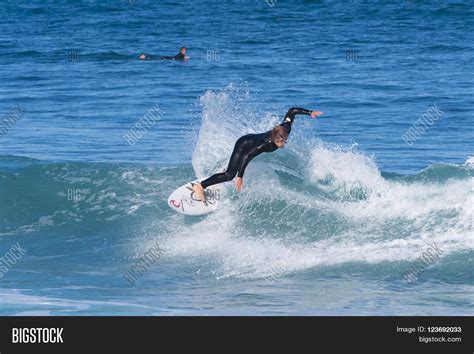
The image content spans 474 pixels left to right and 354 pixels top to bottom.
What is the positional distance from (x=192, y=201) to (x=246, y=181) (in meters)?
1.42

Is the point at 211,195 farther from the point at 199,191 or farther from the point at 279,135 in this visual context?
the point at 279,135

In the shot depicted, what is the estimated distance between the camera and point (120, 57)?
35906 mm

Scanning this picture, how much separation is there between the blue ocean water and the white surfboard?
0.25m

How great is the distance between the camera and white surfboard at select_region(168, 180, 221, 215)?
56.4 feet

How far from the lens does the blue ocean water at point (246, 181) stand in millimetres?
14297

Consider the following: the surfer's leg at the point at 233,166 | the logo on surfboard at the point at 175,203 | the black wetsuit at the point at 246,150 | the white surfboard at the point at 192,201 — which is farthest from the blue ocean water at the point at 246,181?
the black wetsuit at the point at 246,150

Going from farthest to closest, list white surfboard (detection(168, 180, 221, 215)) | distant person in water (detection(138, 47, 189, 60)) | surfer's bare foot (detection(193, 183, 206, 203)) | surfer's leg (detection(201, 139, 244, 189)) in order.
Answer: distant person in water (detection(138, 47, 189, 60)), white surfboard (detection(168, 180, 221, 215)), surfer's bare foot (detection(193, 183, 206, 203)), surfer's leg (detection(201, 139, 244, 189))

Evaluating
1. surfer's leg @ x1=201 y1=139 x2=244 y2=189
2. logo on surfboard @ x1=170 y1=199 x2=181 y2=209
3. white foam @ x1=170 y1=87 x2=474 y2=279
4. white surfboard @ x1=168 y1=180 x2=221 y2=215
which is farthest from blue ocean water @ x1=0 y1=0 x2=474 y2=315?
surfer's leg @ x1=201 y1=139 x2=244 y2=189

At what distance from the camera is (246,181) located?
59.4 ft

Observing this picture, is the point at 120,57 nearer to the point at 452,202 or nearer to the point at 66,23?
the point at 66,23

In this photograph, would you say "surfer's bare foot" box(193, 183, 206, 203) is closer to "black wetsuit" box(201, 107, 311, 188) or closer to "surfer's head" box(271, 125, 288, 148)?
"black wetsuit" box(201, 107, 311, 188)

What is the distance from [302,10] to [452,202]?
1213 inches

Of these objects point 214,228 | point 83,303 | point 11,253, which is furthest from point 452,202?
point 11,253

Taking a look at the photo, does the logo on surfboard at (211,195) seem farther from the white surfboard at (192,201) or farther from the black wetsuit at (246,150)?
the black wetsuit at (246,150)
